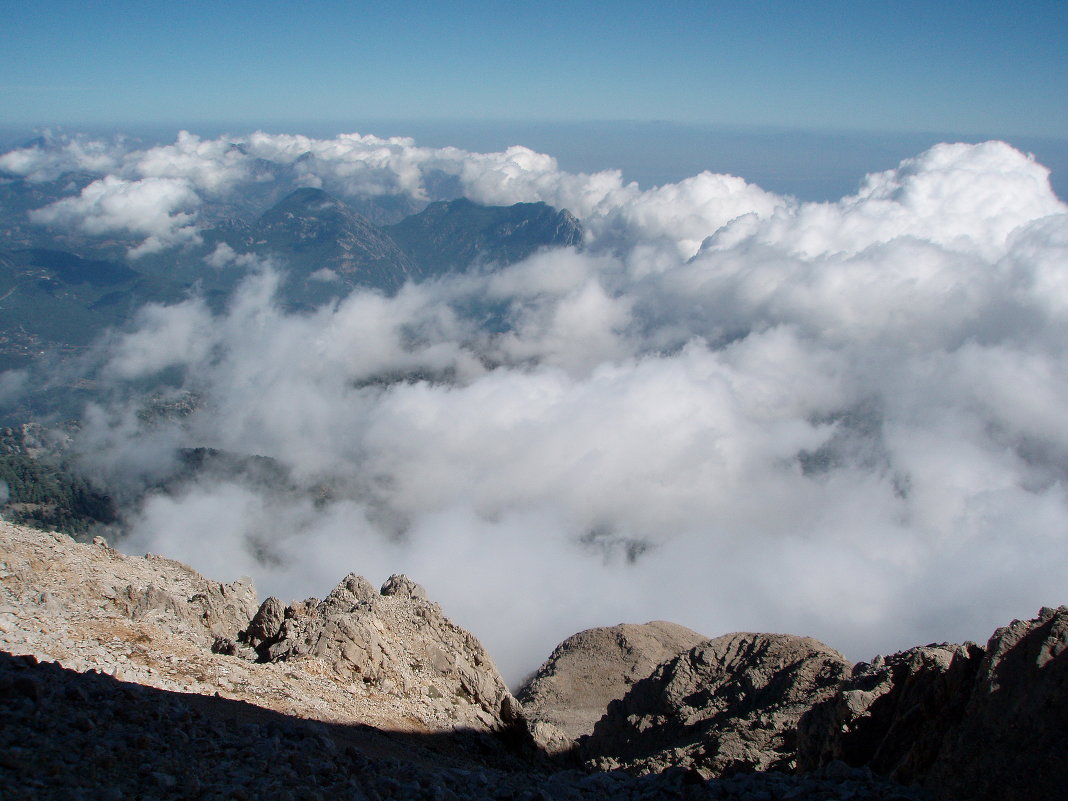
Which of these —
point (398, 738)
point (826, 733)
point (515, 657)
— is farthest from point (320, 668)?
point (515, 657)

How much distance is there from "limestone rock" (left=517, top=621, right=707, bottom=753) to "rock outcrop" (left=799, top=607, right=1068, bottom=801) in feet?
126

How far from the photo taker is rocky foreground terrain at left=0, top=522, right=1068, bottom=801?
1346 cm

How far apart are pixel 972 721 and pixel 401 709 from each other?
21.6 metres

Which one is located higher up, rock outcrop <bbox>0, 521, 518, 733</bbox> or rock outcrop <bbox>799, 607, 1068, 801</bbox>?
rock outcrop <bbox>799, 607, 1068, 801</bbox>

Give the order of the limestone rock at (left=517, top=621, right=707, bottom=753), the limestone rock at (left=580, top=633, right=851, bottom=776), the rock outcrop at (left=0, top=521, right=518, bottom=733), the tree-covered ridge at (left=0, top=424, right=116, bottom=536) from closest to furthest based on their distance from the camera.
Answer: the rock outcrop at (left=0, top=521, right=518, bottom=733) < the limestone rock at (left=580, top=633, right=851, bottom=776) < the limestone rock at (left=517, top=621, right=707, bottom=753) < the tree-covered ridge at (left=0, top=424, right=116, bottom=536)

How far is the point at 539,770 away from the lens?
30125 mm

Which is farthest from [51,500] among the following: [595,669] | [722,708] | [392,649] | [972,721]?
[972,721]

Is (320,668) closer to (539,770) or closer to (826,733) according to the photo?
(539,770)

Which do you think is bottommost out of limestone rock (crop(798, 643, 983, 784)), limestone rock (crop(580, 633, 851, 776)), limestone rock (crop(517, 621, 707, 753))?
limestone rock (crop(517, 621, 707, 753))

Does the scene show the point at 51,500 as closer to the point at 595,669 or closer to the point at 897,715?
the point at 595,669

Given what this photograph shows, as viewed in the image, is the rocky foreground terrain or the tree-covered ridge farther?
the tree-covered ridge

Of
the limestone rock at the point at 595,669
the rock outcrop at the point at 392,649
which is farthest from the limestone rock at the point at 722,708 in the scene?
the limestone rock at the point at 595,669

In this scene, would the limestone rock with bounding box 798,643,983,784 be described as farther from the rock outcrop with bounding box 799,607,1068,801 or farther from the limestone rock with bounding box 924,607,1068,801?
the limestone rock with bounding box 924,607,1068,801

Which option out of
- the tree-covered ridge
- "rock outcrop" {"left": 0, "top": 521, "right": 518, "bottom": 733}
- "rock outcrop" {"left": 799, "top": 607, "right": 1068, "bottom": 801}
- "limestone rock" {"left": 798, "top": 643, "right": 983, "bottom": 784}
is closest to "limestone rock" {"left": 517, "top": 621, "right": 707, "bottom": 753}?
"rock outcrop" {"left": 0, "top": 521, "right": 518, "bottom": 733}
